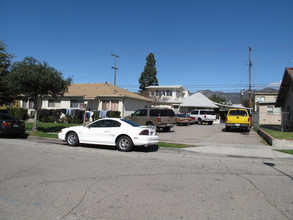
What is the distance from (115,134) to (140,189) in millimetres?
5349

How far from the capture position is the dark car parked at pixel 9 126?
1341cm

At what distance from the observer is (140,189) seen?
17.0 feet

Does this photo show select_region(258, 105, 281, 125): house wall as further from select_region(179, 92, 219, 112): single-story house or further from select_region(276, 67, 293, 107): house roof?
select_region(179, 92, 219, 112): single-story house

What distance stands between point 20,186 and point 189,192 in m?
3.68

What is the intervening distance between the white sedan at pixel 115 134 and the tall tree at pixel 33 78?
532 cm

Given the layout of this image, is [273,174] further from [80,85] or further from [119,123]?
[80,85]

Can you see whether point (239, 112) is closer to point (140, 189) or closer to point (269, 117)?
point (269, 117)

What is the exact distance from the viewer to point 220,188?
5.38 meters

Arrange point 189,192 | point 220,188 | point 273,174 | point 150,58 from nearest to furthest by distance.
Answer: point 189,192
point 220,188
point 273,174
point 150,58

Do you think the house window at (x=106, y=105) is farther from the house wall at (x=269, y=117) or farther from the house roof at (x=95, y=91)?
the house wall at (x=269, y=117)

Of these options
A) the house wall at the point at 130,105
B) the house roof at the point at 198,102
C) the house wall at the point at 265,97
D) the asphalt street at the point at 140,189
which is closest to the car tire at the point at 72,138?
the asphalt street at the point at 140,189

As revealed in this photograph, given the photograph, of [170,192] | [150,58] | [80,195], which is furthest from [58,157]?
[150,58]

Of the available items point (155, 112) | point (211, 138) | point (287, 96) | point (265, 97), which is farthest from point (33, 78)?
point (265, 97)

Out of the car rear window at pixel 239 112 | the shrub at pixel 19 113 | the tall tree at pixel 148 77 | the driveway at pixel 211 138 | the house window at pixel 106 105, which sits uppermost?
the tall tree at pixel 148 77
